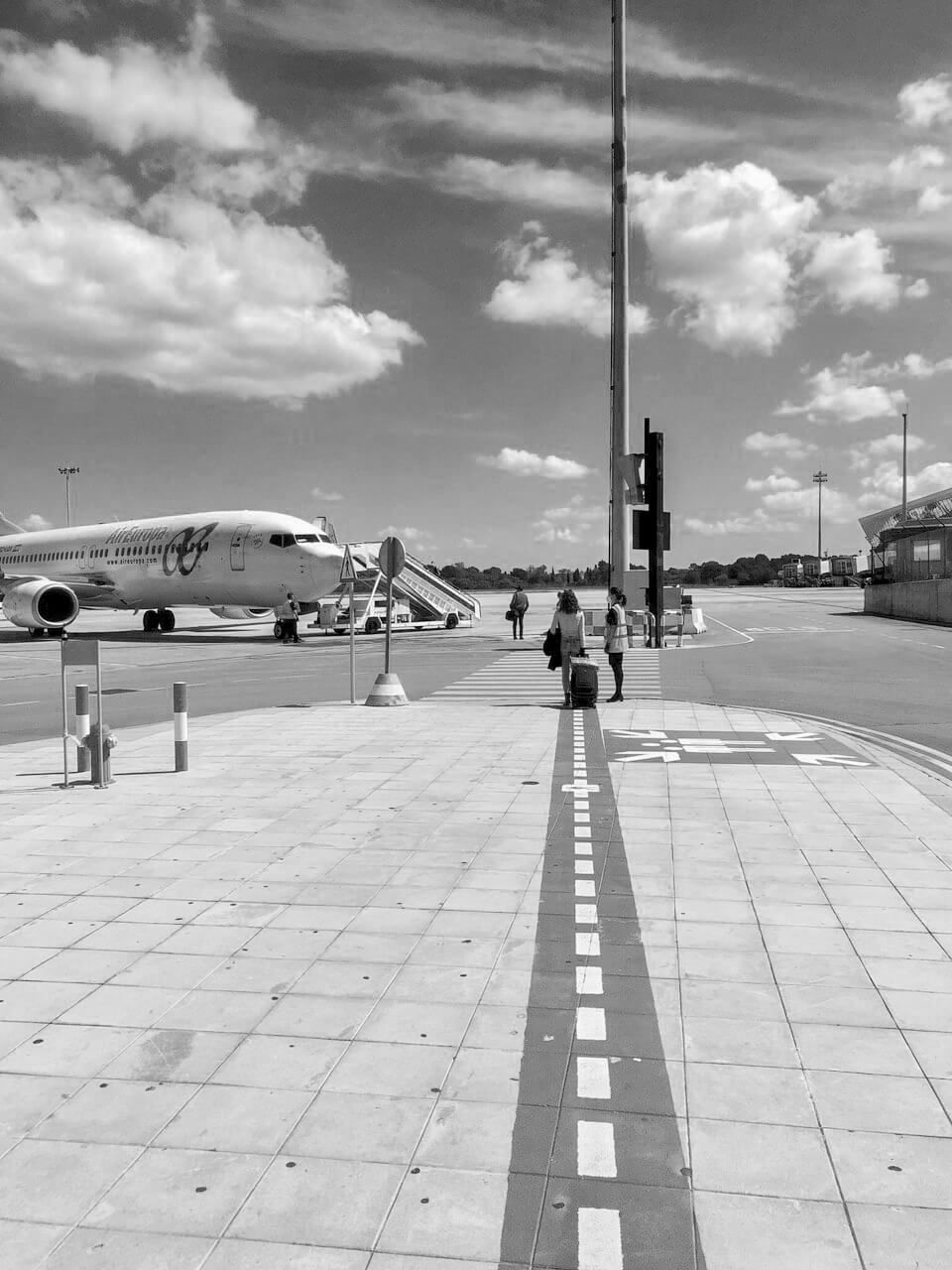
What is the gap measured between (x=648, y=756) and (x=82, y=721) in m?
5.81

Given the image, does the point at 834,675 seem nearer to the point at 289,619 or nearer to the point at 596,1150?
the point at 596,1150

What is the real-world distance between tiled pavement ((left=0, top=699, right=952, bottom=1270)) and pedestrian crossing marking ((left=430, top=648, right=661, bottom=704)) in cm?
911

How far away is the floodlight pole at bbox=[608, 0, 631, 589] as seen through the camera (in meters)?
29.7

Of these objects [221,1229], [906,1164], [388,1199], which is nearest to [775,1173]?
[906,1164]

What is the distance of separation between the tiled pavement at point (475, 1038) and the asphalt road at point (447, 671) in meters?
4.47

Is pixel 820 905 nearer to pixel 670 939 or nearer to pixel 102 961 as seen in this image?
pixel 670 939

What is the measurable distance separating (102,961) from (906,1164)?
3718 millimetres

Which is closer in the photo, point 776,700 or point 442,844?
point 442,844

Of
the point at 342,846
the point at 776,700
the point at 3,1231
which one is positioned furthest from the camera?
the point at 776,700

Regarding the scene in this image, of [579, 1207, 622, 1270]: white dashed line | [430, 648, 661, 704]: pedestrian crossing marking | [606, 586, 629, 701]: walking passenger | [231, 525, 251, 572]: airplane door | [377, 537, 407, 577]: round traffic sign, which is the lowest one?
[579, 1207, 622, 1270]: white dashed line

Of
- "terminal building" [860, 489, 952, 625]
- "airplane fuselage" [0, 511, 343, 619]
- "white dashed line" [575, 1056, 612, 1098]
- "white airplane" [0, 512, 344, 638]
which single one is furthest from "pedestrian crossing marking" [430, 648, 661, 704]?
"terminal building" [860, 489, 952, 625]

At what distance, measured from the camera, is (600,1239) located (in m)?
2.88

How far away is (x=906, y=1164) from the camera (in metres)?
3.22

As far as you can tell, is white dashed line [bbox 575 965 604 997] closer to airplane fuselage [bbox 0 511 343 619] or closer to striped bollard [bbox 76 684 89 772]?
striped bollard [bbox 76 684 89 772]
